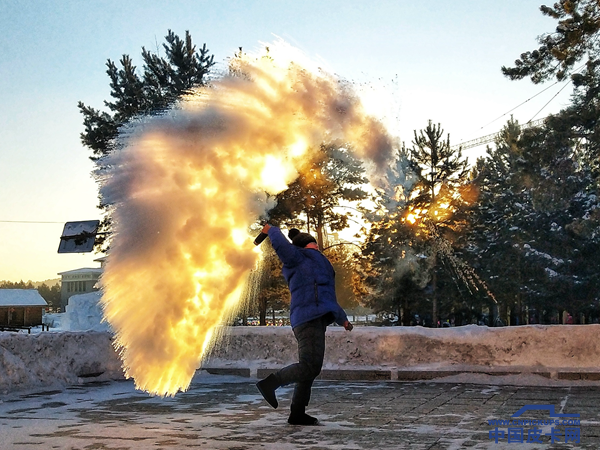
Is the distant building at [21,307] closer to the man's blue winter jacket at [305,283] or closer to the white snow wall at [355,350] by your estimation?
the white snow wall at [355,350]

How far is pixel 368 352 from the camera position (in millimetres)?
12844

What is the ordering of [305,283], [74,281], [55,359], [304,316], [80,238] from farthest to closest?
[74,281], [80,238], [55,359], [305,283], [304,316]

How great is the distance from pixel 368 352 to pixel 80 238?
22329 millimetres

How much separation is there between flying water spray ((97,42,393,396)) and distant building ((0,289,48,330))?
49.8 m

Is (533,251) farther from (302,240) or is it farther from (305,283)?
(305,283)

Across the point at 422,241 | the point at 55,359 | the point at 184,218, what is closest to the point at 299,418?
the point at 184,218

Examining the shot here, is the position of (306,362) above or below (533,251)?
below

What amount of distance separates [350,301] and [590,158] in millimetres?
49687

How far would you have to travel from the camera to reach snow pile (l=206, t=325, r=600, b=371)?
459 inches

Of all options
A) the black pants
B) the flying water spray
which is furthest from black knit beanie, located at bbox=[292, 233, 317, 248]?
the flying water spray

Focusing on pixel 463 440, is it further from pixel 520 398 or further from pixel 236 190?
pixel 236 190

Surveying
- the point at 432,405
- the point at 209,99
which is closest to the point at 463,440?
the point at 432,405

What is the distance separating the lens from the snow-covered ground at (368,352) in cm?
1147

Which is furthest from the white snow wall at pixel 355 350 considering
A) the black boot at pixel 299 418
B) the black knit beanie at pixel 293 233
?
the black boot at pixel 299 418
